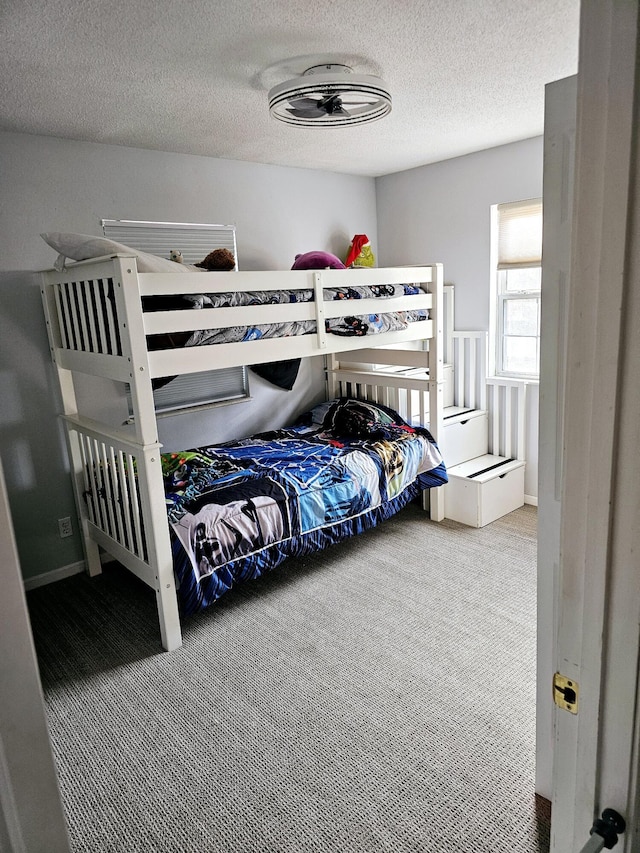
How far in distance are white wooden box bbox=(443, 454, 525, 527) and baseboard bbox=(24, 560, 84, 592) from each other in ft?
7.51

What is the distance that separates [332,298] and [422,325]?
2.54 ft

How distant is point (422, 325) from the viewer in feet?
11.9

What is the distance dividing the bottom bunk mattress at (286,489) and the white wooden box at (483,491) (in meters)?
0.16

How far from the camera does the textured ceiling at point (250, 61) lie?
172 cm

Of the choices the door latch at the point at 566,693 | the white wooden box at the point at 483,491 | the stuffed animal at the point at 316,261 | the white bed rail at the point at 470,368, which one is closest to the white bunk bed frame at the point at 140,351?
the stuffed animal at the point at 316,261

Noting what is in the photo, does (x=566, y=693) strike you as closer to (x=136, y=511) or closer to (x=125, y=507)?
(x=136, y=511)

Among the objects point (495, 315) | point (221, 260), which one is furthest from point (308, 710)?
point (495, 315)

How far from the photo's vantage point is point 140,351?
7.50 feet

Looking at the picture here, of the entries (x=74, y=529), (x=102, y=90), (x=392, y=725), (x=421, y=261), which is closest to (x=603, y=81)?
(x=392, y=725)

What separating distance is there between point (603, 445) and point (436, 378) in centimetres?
307

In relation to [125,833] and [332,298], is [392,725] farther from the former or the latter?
[332,298]

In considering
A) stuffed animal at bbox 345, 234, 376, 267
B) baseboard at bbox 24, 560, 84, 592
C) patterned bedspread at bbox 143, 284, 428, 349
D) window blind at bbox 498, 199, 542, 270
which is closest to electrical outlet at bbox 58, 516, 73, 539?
baseboard at bbox 24, 560, 84, 592

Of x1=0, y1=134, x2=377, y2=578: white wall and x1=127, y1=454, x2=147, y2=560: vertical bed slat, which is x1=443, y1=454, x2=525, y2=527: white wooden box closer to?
x1=0, y1=134, x2=377, y2=578: white wall

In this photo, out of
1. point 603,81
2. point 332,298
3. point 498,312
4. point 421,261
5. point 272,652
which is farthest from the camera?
point 421,261
